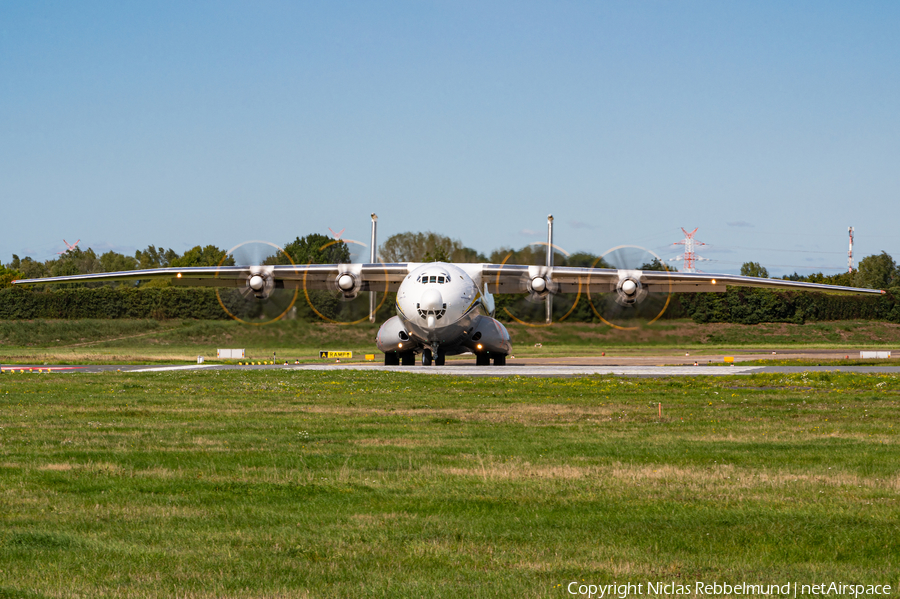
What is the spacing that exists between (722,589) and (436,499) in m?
3.54

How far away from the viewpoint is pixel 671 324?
180 feet

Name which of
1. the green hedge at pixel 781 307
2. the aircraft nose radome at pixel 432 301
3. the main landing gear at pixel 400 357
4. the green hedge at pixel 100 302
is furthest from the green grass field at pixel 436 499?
the green hedge at pixel 100 302

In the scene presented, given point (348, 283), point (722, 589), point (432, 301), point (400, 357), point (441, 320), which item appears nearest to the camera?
point (722, 589)

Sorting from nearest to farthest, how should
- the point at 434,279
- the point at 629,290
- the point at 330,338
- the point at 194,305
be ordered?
the point at 434,279, the point at 629,290, the point at 330,338, the point at 194,305

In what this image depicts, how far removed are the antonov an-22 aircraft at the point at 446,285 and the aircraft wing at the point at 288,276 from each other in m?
0.04

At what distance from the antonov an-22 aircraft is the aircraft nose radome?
0.05 meters

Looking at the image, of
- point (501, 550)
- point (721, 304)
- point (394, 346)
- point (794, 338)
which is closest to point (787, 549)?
point (501, 550)

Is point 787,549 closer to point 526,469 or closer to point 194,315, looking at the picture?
point 526,469

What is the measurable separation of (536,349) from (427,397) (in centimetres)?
3983

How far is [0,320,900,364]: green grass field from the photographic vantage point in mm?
51375

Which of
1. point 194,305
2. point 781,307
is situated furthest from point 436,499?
point 781,307

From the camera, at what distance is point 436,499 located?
29.0ft

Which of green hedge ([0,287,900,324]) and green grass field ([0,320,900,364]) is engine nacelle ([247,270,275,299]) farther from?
green hedge ([0,287,900,324])

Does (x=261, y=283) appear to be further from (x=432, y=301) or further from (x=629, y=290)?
(x=629, y=290)
